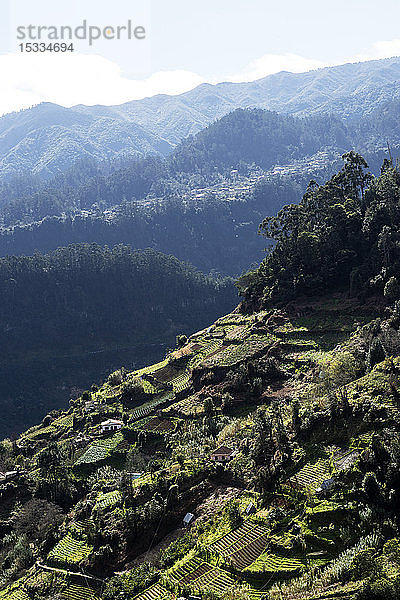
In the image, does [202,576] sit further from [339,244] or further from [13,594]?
[339,244]

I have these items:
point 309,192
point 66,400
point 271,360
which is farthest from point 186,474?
point 66,400

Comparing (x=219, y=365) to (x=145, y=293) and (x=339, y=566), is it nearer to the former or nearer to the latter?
(x=339, y=566)

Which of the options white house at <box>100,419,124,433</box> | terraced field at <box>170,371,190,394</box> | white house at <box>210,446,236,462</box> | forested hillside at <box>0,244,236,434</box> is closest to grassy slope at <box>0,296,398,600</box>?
terraced field at <box>170,371,190,394</box>

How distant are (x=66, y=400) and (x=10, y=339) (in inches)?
849

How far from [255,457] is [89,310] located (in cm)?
9592

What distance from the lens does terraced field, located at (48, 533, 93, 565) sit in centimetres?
2888

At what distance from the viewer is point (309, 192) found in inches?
2554

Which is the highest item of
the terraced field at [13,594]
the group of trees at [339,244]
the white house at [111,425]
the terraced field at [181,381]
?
the group of trees at [339,244]

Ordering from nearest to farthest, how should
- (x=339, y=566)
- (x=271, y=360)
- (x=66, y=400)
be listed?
(x=339, y=566) < (x=271, y=360) < (x=66, y=400)

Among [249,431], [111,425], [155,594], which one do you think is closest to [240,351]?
[111,425]

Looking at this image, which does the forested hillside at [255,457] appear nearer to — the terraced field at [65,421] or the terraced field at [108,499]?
the terraced field at [108,499]

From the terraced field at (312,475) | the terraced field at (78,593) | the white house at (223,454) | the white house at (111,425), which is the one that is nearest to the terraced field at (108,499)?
the terraced field at (78,593)

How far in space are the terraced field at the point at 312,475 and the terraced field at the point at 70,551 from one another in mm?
11194

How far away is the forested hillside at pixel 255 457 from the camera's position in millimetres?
22172
